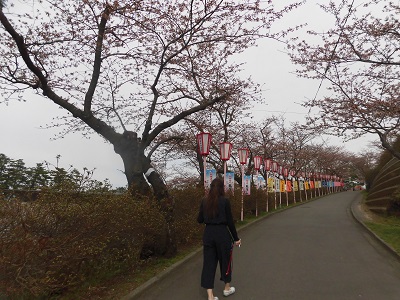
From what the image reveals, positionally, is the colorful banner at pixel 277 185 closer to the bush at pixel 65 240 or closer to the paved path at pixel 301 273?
the paved path at pixel 301 273

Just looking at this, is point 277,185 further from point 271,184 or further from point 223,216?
point 223,216

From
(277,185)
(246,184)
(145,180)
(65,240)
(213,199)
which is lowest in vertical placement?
(65,240)

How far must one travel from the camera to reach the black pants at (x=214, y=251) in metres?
5.15

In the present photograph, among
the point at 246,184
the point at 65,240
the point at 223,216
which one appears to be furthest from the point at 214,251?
the point at 246,184

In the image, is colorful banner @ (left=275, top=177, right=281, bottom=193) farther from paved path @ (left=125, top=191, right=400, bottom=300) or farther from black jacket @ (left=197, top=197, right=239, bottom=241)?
black jacket @ (left=197, top=197, right=239, bottom=241)

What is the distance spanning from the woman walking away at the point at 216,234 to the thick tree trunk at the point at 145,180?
275 centimetres

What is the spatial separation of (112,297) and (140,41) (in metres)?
5.83

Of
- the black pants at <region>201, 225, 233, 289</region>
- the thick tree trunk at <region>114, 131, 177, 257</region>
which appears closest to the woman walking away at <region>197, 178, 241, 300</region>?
the black pants at <region>201, 225, 233, 289</region>

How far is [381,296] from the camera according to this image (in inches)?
210

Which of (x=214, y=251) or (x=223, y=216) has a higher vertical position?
(x=223, y=216)

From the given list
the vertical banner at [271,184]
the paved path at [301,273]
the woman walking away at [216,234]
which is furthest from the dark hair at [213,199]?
the vertical banner at [271,184]

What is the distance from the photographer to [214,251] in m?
5.25

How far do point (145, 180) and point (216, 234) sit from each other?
361 cm

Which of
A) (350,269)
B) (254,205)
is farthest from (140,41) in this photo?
(254,205)
